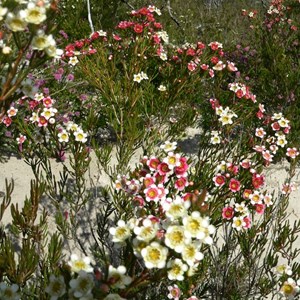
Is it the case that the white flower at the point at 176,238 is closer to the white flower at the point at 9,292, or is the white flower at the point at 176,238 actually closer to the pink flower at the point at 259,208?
the white flower at the point at 9,292

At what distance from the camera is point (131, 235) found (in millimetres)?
1193

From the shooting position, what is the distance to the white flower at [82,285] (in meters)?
1.03

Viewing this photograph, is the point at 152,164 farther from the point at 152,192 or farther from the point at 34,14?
the point at 34,14

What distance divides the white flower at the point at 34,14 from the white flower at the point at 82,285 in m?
0.71

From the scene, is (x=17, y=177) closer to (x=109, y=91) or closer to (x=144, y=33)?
(x=109, y=91)

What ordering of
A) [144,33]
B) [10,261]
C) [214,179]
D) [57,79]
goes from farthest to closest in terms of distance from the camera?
1. [57,79]
2. [144,33]
3. [214,179]
4. [10,261]

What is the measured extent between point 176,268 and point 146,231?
0.14m

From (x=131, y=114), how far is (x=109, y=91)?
27cm

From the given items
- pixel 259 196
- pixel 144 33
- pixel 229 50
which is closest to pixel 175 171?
pixel 259 196

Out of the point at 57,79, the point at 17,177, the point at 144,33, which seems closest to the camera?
the point at 144,33

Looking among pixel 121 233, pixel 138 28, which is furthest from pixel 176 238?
pixel 138 28

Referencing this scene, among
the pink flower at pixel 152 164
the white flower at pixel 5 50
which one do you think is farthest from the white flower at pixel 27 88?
the pink flower at pixel 152 164

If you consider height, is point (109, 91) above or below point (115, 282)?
above

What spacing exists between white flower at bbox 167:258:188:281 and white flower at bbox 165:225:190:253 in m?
0.06
